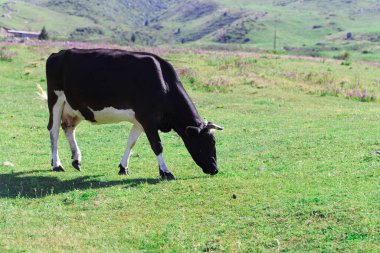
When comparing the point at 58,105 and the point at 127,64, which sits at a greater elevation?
the point at 127,64

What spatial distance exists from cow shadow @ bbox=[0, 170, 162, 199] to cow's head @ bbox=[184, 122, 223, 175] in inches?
42.6

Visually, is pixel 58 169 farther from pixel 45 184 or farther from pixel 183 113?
pixel 183 113

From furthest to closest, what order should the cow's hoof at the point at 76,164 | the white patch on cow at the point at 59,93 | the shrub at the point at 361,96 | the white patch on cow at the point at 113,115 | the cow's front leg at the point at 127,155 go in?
the shrub at the point at 361,96
the white patch on cow at the point at 59,93
the cow's hoof at the point at 76,164
the cow's front leg at the point at 127,155
the white patch on cow at the point at 113,115

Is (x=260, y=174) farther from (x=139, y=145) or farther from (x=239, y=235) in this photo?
(x=139, y=145)

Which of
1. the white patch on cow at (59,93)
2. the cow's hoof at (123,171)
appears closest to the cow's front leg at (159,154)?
the cow's hoof at (123,171)

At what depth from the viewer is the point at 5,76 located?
36094 millimetres

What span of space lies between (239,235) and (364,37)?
18636cm

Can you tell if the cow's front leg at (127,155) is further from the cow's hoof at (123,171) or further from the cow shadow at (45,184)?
the cow shadow at (45,184)

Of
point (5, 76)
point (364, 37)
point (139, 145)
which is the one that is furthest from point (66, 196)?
point (364, 37)

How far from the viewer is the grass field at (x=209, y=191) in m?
8.55

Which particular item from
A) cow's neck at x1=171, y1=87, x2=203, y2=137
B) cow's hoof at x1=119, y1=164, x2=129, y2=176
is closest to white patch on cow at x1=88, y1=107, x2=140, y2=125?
cow's neck at x1=171, y1=87, x2=203, y2=137

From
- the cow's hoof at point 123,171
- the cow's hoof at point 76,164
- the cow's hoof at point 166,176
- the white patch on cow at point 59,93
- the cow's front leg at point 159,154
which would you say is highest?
the white patch on cow at point 59,93

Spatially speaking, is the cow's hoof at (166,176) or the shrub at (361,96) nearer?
the cow's hoof at (166,176)

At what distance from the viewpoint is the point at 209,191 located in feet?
36.2
